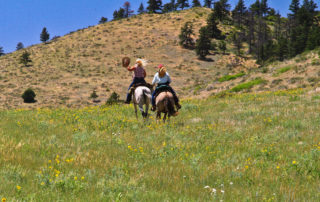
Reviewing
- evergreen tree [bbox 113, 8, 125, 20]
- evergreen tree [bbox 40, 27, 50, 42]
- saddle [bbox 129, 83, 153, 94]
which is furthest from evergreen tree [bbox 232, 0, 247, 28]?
saddle [bbox 129, 83, 153, 94]

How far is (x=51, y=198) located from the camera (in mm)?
3812

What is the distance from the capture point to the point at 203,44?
251ft

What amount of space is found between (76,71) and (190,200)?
216ft

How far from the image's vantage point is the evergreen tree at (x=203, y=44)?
76.0 m

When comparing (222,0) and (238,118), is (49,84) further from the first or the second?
(222,0)

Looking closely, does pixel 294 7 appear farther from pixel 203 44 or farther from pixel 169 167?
pixel 169 167

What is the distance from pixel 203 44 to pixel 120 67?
24889 mm

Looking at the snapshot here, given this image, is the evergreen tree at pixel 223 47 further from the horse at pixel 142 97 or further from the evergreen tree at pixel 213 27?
the horse at pixel 142 97

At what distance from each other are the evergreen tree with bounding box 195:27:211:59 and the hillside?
2218mm

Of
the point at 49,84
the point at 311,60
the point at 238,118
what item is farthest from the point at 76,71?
the point at 238,118

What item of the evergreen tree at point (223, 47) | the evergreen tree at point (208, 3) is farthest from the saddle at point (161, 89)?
the evergreen tree at point (208, 3)

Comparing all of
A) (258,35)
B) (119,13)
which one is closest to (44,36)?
(119,13)

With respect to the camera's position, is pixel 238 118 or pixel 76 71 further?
pixel 76 71

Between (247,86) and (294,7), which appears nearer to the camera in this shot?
(247,86)
